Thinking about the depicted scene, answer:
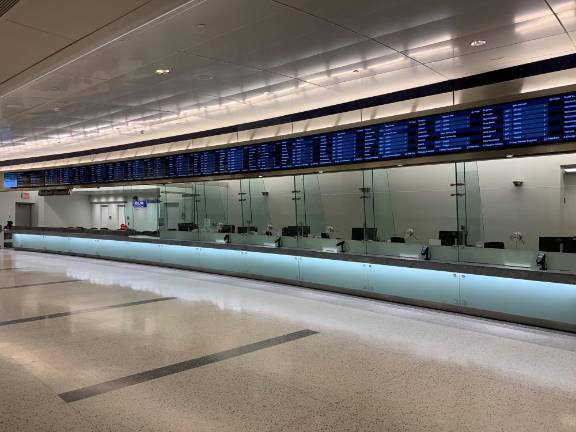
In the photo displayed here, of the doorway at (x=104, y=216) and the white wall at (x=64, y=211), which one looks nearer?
the doorway at (x=104, y=216)

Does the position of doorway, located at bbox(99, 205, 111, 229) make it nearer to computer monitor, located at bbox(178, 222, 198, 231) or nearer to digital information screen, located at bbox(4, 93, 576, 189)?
digital information screen, located at bbox(4, 93, 576, 189)

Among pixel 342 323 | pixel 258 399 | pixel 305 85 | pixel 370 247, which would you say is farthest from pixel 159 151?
pixel 258 399

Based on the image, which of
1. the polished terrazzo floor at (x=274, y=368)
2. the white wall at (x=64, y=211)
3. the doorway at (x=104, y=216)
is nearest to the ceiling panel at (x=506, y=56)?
the polished terrazzo floor at (x=274, y=368)

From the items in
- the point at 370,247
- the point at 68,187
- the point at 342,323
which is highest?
the point at 68,187

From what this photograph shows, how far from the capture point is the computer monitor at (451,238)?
602 cm

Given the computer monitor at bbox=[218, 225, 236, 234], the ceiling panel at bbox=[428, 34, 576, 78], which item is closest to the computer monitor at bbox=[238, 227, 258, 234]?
the computer monitor at bbox=[218, 225, 236, 234]

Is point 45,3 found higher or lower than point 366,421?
higher

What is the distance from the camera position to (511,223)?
6.88m

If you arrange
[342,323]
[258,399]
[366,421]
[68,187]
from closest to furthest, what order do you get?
[366,421], [258,399], [342,323], [68,187]

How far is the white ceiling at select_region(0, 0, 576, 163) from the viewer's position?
4.04m

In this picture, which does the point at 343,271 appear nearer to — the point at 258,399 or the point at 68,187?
the point at 258,399

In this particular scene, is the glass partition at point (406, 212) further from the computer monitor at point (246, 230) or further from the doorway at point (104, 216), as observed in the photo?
the doorway at point (104, 216)

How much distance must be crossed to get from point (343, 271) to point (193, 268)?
4.24 metres

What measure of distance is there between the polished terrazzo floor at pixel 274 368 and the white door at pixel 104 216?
40.4ft
